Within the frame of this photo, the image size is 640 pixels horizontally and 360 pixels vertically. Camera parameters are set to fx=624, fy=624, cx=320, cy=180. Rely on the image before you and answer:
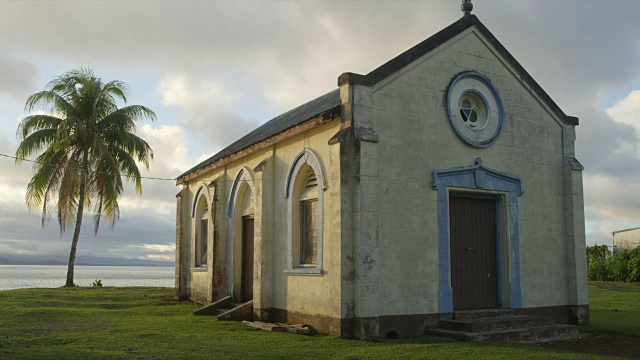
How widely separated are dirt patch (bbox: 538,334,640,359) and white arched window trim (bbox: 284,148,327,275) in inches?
189

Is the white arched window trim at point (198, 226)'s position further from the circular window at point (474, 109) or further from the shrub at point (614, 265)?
the shrub at point (614, 265)

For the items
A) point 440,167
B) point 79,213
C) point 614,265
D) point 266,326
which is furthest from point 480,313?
point 614,265

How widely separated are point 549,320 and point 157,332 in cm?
840

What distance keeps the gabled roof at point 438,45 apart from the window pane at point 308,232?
310 cm

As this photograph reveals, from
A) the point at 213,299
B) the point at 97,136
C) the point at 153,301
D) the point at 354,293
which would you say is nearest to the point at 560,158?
the point at 354,293

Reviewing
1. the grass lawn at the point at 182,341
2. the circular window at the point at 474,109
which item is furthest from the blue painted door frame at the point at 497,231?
the grass lawn at the point at 182,341

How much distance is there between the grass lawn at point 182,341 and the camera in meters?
10.2

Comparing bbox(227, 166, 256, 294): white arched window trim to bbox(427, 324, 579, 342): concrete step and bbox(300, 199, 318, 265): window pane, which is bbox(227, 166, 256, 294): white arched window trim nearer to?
bbox(300, 199, 318, 265): window pane

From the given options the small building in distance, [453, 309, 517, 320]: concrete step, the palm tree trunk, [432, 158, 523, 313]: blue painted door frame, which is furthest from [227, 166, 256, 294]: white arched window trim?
the small building in distance

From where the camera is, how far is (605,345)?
12.1 meters

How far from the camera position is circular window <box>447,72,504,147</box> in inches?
537

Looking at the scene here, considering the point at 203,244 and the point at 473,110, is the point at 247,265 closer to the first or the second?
the point at 203,244

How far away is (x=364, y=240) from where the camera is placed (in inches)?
461

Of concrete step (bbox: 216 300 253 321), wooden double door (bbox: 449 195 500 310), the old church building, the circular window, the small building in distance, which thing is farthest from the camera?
the small building in distance
